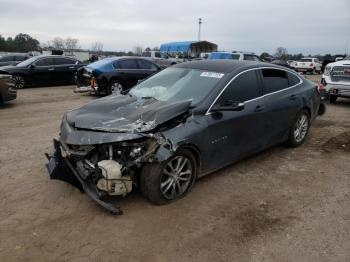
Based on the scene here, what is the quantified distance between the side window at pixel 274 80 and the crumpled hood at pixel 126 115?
1.80 m

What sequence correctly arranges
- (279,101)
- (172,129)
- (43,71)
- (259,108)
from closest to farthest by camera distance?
(172,129), (259,108), (279,101), (43,71)

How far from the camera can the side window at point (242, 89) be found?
16.3ft

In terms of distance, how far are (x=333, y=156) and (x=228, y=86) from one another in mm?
2676

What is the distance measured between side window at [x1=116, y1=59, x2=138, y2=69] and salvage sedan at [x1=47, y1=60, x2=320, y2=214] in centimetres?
763

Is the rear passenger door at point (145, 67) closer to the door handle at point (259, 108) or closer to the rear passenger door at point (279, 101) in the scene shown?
the rear passenger door at point (279, 101)

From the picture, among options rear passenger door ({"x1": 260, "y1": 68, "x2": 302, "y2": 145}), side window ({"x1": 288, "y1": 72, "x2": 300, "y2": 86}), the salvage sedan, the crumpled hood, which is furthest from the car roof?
the crumpled hood

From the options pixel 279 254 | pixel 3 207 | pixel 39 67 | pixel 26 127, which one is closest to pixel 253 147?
pixel 279 254

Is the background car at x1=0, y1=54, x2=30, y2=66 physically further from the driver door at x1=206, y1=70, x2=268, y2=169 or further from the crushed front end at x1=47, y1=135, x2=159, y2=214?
the crushed front end at x1=47, y1=135, x2=159, y2=214

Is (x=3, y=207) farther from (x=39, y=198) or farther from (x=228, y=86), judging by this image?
(x=228, y=86)

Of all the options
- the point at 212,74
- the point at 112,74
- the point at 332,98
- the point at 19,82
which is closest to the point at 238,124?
the point at 212,74

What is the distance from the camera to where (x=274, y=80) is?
6.00m

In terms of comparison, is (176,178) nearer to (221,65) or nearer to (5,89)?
(221,65)

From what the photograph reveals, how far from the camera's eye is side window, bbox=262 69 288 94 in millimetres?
5777

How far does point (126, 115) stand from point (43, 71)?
12.4 meters
